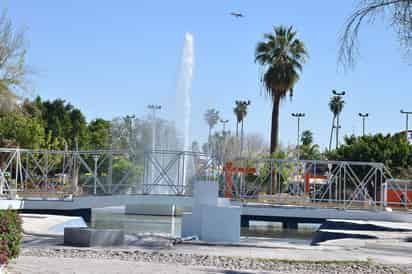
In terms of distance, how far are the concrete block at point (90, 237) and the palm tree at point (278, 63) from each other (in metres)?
29.1

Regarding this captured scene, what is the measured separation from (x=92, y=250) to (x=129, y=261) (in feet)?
7.16

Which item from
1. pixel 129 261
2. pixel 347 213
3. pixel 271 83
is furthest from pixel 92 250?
pixel 271 83

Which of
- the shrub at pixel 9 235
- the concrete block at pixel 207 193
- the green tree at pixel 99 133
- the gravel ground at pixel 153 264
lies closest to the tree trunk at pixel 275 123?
the concrete block at pixel 207 193

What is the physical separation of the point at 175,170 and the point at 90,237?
17.2 meters

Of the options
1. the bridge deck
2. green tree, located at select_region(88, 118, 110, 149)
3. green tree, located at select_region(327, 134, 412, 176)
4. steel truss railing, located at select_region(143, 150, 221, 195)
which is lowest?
the bridge deck

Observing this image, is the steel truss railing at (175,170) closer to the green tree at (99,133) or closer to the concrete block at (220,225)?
the concrete block at (220,225)

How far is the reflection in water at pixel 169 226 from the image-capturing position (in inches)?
1135

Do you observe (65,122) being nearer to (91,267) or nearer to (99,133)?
(99,133)

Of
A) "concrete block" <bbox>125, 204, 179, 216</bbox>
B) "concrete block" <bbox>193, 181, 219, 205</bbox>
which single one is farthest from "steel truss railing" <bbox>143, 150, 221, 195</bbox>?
"concrete block" <bbox>193, 181, 219, 205</bbox>

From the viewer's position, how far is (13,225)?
11.0m

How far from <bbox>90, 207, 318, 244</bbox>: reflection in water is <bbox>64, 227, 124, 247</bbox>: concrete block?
8711 mm

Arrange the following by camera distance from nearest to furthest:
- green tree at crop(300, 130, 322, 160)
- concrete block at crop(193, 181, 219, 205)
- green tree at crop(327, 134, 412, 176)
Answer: concrete block at crop(193, 181, 219, 205) < green tree at crop(327, 134, 412, 176) < green tree at crop(300, 130, 322, 160)

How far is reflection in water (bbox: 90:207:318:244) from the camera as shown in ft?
94.6

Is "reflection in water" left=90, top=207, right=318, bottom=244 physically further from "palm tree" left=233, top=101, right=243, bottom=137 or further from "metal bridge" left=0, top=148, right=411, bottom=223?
"palm tree" left=233, top=101, right=243, bottom=137
